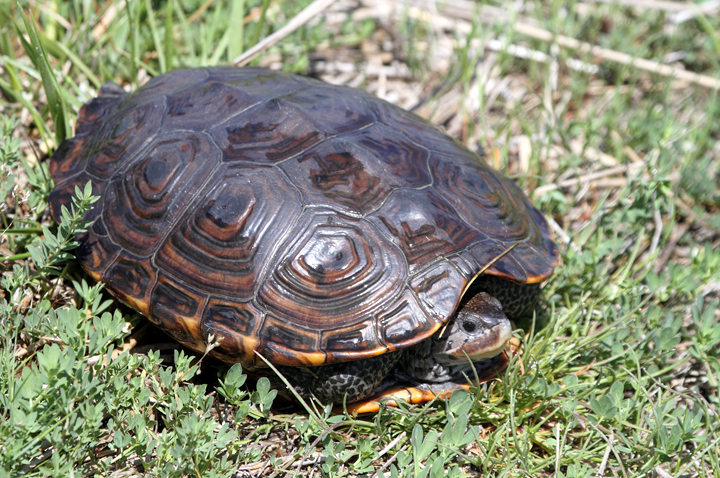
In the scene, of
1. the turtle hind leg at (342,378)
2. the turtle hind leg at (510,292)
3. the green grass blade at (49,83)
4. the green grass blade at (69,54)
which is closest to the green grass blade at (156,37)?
the green grass blade at (69,54)

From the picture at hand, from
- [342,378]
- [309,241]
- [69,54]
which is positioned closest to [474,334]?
[342,378]

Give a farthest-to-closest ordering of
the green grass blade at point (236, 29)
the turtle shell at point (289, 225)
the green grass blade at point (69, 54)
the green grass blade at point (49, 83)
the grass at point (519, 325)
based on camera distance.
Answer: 1. the green grass blade at point (236, 29)
2. the green grass blade at point (69, 54)
3. the green grass blade at point (49, 83)
4. the turtle shell at point (289, 225)
5. the grass at point (519, 325)

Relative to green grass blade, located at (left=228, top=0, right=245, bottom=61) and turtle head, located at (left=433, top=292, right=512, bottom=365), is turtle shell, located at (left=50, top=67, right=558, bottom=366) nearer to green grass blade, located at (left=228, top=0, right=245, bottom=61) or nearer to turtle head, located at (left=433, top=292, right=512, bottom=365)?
turtle head, located at (left=433, top=292, right=512, bottom=365)

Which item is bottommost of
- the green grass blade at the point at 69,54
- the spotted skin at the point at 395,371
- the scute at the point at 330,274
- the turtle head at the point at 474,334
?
the spotted skin at the point at 395,371

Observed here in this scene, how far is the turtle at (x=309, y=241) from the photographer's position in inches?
92.9

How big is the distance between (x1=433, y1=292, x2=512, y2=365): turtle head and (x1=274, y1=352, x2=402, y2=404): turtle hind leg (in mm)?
233

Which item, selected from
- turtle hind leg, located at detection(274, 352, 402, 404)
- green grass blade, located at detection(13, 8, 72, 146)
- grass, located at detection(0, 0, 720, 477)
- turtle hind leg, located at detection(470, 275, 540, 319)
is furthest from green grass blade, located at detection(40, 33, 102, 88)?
turtle hind leg, located at detection(470, 275, 540, 319)

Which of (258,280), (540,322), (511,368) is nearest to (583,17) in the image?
(540,322)

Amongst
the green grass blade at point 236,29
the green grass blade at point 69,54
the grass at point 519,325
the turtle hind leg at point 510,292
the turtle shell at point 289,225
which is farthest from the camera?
the green grass blade at point 236,29

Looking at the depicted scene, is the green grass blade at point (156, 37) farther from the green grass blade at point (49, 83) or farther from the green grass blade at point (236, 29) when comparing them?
the green grass blade at point (49, 83)

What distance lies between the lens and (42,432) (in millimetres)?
1916

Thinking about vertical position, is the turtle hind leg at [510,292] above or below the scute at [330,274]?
below

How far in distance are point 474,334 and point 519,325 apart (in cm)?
66

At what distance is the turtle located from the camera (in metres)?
2.36
